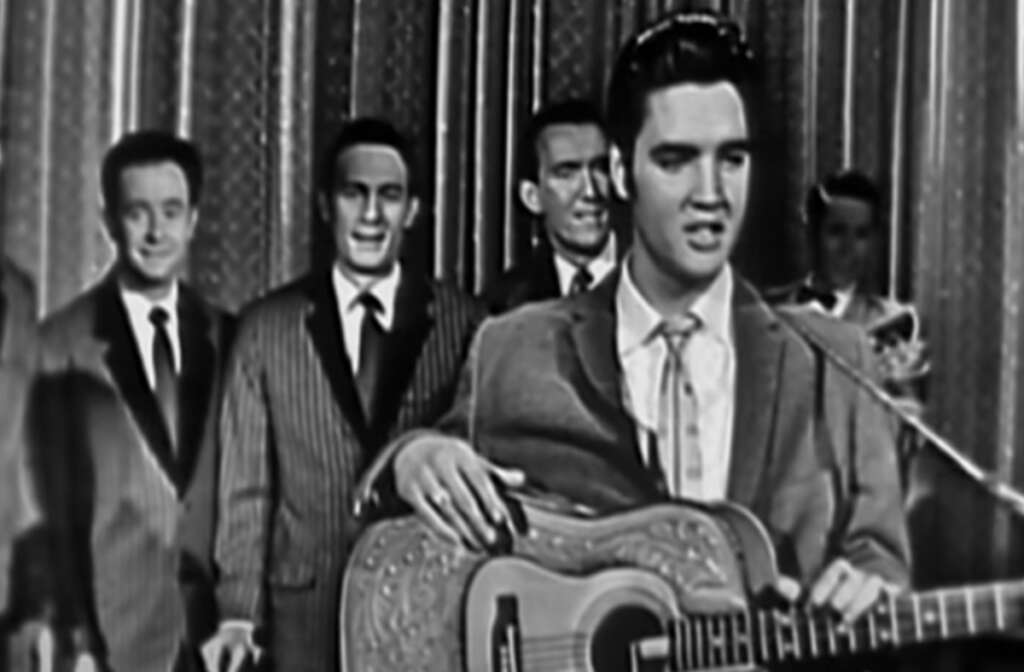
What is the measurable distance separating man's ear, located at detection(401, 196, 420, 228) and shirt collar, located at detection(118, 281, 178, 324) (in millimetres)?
215

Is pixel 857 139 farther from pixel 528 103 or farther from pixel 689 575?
pixel 689 575

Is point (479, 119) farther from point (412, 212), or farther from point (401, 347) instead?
point (401, 347)

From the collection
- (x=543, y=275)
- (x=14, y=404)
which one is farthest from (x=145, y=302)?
(x=543, y=275)

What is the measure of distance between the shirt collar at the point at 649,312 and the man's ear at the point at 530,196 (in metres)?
0.10

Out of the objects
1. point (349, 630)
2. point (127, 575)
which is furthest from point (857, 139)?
point (127, 575)

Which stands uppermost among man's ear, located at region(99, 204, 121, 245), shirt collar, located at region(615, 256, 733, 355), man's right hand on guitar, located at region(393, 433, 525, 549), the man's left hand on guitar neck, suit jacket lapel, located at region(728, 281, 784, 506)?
man's ear, located at region(99, 204, 121, 245)

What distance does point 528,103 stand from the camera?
5.32 ft

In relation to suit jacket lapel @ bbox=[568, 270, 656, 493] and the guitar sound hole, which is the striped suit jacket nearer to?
suit jacket lapel @ bbox=[568, 270, 656, 493]

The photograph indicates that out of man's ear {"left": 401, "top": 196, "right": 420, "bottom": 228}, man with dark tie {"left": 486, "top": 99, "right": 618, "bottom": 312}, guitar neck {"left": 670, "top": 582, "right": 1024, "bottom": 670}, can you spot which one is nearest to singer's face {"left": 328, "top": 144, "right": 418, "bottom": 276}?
man's ear {"left": 401, "top": 196, "right": 420, "bottom": 228}

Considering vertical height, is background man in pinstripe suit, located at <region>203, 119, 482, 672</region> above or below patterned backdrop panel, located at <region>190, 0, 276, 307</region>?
below

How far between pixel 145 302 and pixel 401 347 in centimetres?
23

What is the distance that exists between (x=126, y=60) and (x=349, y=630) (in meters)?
0.55

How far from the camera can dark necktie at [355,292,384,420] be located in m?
1.60

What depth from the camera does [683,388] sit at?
1.63 metres
